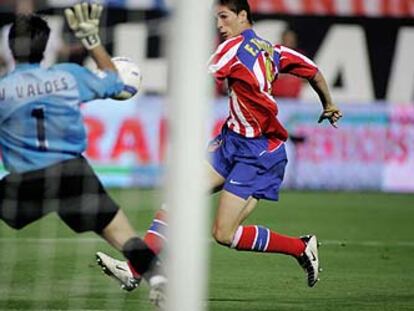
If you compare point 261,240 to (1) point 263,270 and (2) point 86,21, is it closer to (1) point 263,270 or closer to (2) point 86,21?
(1) point 263,270

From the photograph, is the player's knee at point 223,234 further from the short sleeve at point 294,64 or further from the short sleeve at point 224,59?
the short sleeve at point 294,64

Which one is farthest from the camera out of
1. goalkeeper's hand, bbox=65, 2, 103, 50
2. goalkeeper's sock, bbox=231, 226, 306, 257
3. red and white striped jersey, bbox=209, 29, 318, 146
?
goalkeeper's sock, bbox=231, 226, 306, 257

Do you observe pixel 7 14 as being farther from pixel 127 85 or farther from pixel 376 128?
pixel 127 85

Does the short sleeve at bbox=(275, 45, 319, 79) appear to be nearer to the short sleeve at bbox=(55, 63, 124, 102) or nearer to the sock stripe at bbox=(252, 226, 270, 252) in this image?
the sock stripe at bbox=(252, 226, 270, 252)

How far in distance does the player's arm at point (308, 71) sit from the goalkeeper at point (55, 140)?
193 cm

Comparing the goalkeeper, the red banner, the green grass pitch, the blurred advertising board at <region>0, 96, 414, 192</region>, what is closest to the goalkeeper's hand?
the goalkeeper

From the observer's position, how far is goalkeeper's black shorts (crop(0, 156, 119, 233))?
691cm

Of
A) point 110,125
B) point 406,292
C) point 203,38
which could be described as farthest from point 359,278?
point 110,125

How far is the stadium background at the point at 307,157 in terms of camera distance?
9195mm

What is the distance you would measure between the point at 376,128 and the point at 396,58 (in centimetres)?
202

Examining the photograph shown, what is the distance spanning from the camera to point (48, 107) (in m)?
6.95

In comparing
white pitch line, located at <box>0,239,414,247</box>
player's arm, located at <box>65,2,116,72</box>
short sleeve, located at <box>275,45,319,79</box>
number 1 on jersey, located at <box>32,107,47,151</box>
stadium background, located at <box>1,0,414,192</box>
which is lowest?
white pitch line, located at <box>0,239,414,247</box>

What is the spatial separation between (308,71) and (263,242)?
116 centimetres

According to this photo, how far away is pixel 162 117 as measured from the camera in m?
16.5
